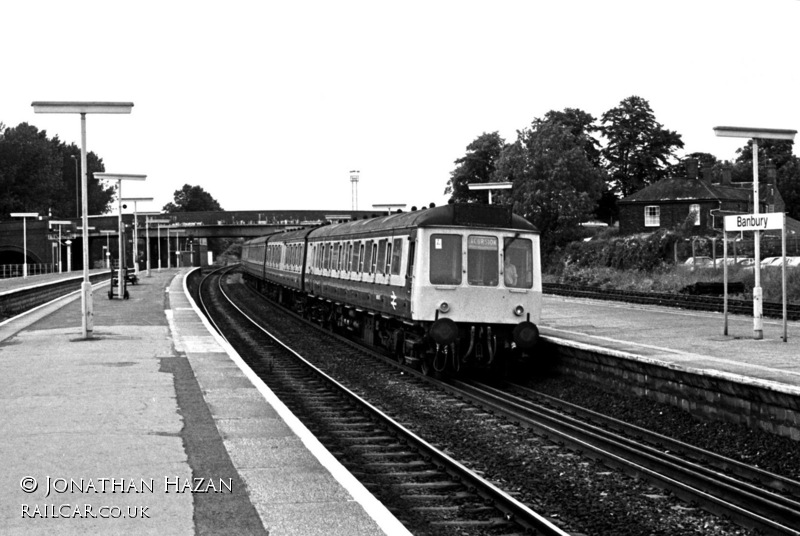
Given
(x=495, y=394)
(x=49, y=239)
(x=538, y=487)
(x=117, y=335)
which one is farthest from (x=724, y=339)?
(x=49, y=239)

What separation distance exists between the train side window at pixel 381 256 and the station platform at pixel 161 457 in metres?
3.76

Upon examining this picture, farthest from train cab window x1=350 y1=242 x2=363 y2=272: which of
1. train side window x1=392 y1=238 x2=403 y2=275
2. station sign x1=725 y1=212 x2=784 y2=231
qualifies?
station sign x1=725 y1=212 x2=784 y2=231

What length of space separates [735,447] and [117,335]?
572 inches

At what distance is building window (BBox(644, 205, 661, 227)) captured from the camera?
57875 millimetres

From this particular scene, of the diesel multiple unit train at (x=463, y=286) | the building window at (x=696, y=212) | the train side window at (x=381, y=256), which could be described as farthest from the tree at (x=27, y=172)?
the diesel multiple unit train at (x=463, y=286)

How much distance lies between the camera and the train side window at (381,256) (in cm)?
1858

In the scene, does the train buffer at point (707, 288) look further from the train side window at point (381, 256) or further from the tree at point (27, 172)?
the tree at point (27, 172)

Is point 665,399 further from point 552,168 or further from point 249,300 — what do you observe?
point 552,168

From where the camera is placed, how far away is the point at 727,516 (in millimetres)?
7957

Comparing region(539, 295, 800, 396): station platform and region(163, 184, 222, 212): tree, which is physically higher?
region(163, 184, 222, 212): tree

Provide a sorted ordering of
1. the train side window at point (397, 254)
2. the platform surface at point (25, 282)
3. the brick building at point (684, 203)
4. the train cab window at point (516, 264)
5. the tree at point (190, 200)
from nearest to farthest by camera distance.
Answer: the train cab window at point (516, 264) → the train side window at point (397, 254) → the platform surface at point (25, 282) → the brick building at point (684, 203) → the tree at point (190, 200)

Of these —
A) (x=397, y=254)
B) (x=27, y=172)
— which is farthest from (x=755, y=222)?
(x=27, y=172)

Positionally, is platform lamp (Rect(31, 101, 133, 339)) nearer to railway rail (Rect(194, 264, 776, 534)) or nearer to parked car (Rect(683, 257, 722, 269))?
railway rail (Rect(194, 264, 776, 534))

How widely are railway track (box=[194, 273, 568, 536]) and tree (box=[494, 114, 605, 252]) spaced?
37211mm
